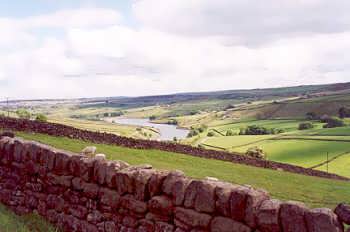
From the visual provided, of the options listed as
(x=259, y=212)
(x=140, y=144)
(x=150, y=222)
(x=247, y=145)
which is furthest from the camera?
(x=247, y=145)

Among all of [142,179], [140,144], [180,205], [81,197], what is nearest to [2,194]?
[81,197]

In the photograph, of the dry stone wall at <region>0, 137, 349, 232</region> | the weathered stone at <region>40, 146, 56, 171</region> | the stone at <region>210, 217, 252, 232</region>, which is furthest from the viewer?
the weathered stone at <region>40, 146, 56, 171</region>

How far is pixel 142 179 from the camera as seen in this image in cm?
812

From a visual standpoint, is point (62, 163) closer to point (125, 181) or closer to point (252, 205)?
point (125, 181)

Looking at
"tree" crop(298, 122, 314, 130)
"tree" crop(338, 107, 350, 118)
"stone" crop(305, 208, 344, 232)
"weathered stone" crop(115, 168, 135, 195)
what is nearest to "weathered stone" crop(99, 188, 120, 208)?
"weathered stone" crop(115, 168, 135, 195)

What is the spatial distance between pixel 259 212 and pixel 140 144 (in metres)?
22.2

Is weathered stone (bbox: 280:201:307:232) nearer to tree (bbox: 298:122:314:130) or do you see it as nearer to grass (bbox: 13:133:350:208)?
grass (bbox: 13:133:350:208)

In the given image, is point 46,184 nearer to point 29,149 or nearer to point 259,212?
point 29,149

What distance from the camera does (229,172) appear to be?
2422 cm

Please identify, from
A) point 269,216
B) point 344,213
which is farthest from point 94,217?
point 344,213

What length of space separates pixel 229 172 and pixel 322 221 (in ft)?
61.6

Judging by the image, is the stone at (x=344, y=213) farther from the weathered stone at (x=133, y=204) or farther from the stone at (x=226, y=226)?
the weathered stone at (x=133, y=204)

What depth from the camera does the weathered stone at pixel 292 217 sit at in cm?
574

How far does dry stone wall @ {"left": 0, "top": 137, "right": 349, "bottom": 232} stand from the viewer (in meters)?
6.10
